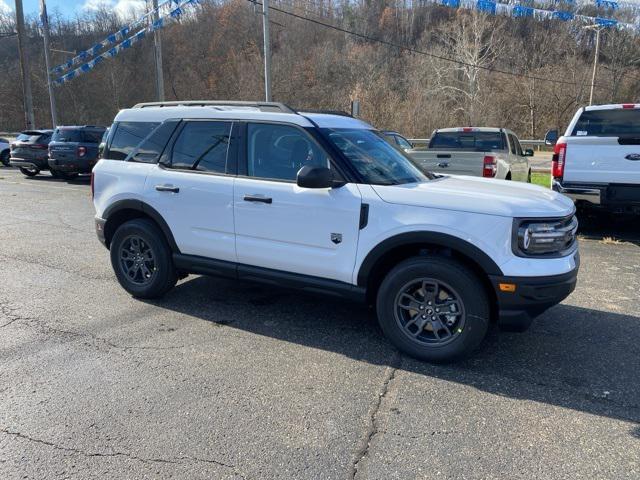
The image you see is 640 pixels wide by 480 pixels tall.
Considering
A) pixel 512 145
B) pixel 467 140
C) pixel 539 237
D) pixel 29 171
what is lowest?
pixel 29 171

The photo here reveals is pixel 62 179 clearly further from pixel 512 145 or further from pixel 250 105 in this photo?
pixel 250 105

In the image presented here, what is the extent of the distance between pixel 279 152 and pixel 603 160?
5352 mm

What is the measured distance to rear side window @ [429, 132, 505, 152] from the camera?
10609mm

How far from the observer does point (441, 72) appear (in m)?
52.1

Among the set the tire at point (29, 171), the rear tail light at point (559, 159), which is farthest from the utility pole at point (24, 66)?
the rear tail light at point (559, 159)

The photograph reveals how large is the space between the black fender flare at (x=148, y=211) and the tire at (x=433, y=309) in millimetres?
2175

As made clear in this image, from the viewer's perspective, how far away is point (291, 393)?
338cm

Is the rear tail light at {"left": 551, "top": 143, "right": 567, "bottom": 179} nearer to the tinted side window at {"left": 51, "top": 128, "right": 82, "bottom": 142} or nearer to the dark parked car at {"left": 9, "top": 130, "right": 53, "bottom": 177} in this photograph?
the tinted side window at {"left": 51, "top": 128, "right": 82, "bottom": 142}

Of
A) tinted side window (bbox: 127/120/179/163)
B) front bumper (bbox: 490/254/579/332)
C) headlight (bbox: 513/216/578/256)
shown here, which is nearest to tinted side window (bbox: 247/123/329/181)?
tinted side window (bbox: 127/120/179/163)

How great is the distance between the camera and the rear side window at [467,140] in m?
10.6

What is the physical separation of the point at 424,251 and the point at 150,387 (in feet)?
7.13

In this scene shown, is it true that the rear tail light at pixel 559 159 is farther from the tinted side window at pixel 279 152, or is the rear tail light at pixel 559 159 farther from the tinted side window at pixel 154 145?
the tinted side window at pixel 154 145

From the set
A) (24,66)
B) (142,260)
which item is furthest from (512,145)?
(24,66)

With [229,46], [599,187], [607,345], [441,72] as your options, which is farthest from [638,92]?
[607,345]
